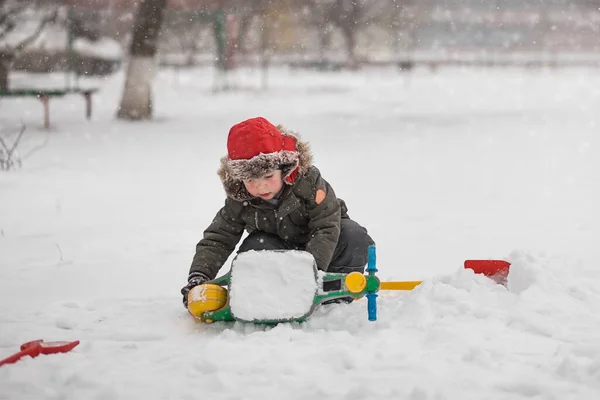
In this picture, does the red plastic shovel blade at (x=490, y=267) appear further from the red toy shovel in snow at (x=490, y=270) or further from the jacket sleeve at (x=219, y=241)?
the jacket sleeve at (x=219, y=241)

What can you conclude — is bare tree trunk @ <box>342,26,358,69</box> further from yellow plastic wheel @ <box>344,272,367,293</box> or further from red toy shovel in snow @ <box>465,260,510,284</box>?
yellow plastic wheel @ <box>344,272,367,293</box>

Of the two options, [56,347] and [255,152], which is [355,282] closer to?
[255,152]

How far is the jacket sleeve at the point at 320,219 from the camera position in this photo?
3365 mm

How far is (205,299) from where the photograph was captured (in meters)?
3.12

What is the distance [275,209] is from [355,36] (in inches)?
1640

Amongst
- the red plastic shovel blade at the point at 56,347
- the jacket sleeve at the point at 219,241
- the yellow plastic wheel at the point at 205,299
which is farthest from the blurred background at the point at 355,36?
the red plastic shovel blade at the point at 56,347

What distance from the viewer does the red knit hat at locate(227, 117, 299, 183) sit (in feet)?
10.7

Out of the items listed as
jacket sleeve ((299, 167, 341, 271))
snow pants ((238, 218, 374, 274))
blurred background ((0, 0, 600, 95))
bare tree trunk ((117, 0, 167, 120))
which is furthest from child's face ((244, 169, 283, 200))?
blurred background ((0, 0, 600, 95))

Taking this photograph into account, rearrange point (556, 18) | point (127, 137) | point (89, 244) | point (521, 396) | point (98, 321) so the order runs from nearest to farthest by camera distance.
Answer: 1. point (521, 396)
2. point (98, 321)
3. point (89, 244)
4. point (127, 137)
5. point (556, 18)

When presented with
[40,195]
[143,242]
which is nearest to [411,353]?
[143,242]

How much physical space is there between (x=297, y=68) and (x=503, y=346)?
3614 cm

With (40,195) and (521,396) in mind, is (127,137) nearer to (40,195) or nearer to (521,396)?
(40,195)

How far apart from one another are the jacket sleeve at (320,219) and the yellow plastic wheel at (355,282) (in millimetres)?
297

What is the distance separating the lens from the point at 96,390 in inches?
98.0
